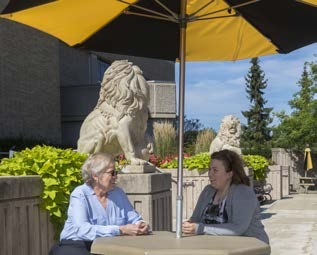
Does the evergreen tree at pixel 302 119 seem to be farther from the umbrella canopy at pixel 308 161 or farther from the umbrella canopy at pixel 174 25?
the umbrella canopy at pixel 174 25

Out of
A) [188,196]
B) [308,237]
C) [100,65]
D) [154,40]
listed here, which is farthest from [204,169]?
[100,65]

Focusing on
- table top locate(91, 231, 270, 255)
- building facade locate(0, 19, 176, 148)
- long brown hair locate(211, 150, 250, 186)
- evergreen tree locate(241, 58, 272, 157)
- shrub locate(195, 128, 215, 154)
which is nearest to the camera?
table top locate(91, 231, 270, 255)

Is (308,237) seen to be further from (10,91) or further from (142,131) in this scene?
(10,91)

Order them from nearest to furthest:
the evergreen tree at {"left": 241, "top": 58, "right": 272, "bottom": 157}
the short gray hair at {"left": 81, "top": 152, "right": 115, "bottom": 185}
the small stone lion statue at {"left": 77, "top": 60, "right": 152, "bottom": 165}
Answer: the short gray hair at {"left": 81, "top": 152, "right": 115, "bottom": 185}
the small stone lion statue at {"left": 77, "top": 60, "right": 152, "bottom": 165}
the evergreen tree at {"left": 241, "top": 58, "right": 272, "bottom": 157}

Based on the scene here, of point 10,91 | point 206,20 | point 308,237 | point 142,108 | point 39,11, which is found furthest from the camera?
point 10,91

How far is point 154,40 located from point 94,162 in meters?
1.80

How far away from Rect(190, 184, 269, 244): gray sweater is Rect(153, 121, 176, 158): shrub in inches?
488

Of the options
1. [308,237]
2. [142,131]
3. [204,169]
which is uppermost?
[142,131]

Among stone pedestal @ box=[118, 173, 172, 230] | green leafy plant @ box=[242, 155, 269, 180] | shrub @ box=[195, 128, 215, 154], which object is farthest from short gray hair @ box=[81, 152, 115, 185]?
shrub @ box=[195, 128, 215, 154]

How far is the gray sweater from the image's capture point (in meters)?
4.32

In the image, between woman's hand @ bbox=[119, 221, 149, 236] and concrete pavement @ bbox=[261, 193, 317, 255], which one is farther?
concrete pavement @ bbox=[261, 193, 317, 255]

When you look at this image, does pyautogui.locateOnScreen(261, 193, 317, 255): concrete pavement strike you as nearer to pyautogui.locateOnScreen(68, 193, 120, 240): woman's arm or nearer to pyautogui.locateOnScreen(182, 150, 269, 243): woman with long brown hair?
pyautogui.locateOnScreen(182, 150, 269, 243): woman with long brown hair

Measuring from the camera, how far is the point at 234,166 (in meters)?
4.69

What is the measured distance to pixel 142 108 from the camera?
22.5ft
